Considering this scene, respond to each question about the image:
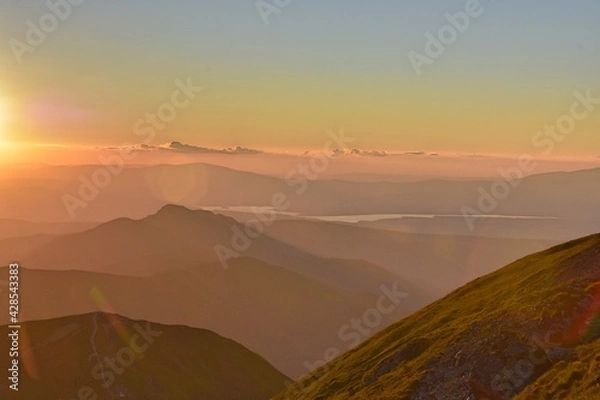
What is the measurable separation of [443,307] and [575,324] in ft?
153

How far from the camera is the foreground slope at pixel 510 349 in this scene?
173ft

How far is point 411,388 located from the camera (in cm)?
6419

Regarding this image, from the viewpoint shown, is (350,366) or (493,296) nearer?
(493,296)

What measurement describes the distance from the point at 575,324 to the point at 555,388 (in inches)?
569

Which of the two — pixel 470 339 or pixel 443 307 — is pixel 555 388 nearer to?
pixel 470 339

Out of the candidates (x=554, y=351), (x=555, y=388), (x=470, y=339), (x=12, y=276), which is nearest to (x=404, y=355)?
(x=470, y=339)

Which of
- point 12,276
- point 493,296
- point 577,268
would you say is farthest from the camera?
point 12,276

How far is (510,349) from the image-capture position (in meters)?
60.0

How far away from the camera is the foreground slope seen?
52.7m

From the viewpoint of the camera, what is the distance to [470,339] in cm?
6725

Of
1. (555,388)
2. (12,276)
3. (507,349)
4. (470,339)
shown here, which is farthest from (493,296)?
(12,276)

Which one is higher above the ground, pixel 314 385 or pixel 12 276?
pixel 12 276

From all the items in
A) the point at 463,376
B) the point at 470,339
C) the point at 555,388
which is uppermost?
the point at 470,339

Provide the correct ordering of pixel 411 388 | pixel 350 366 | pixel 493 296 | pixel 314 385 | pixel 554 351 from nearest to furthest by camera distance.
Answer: pixel 554 351 → pixel 411 388 → pixel 493 296 → pixel 350 366 → pixel 314 385
